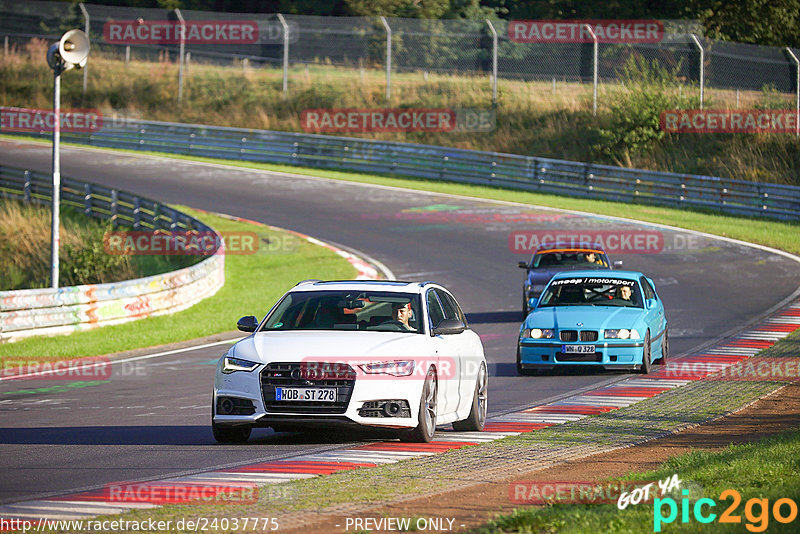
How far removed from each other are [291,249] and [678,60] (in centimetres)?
1935

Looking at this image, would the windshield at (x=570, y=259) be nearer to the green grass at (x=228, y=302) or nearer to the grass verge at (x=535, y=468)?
the green grass at (x=228, y=302)

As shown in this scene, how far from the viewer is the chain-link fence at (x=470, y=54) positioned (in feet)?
138

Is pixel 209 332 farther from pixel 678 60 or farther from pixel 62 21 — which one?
pixel 62 21

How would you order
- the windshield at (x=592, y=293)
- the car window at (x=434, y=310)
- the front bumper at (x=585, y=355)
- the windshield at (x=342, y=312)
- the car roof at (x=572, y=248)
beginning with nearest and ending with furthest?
the windshield at (x=342, y=312), the car window at (x=434, y=310), the front bumper at (x=585, y=355), the windshield at (x=592, y=293), the car roof at (x=572, y=248)

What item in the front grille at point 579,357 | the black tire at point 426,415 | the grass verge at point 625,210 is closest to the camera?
the black tire at point 426,415

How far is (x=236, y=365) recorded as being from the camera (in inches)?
400

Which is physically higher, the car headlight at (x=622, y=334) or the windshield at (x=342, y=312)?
the windshield at (x=342, y=312)

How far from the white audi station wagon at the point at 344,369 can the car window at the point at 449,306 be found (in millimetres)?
660

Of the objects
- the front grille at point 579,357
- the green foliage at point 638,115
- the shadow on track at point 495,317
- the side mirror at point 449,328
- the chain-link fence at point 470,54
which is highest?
the chain-link fence at point 470,54

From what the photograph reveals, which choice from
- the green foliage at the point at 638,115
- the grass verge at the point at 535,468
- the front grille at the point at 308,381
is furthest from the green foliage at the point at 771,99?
the front grille at the point at 308,381

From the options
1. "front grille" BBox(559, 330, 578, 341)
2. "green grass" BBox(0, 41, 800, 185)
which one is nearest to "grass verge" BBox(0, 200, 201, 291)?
"front grille" BBox(559, 330, 578, 341)

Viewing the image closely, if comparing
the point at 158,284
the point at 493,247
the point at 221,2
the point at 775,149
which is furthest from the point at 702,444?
the point at 221,2

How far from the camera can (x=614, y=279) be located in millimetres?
17609

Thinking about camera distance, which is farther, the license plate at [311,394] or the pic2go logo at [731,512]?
the license plate at [311,394]
